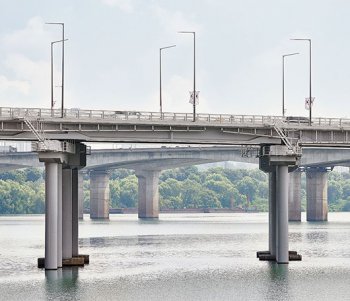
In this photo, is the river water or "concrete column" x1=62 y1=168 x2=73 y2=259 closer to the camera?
the river water

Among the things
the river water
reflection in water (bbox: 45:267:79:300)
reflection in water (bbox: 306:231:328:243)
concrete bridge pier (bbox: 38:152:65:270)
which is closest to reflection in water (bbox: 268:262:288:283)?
the river water

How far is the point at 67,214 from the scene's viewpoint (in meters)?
105

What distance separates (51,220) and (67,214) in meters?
7.28

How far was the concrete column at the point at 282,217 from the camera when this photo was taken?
104m

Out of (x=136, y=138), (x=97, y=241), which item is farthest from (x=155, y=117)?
(x=97, y=241)

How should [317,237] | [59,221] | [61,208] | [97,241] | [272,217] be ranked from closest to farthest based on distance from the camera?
[59,221] < [61,208] < [272,217] < [97,241] < [317,237]

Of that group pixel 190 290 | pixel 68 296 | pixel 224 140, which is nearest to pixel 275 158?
pixel 224 140

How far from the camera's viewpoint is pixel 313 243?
488 feet

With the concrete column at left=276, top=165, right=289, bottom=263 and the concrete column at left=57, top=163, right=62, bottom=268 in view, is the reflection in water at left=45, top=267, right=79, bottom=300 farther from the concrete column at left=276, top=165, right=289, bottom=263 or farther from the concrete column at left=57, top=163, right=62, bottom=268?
the concrete column at left=276, top=165, right=289, bottom=263

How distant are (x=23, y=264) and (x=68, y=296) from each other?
2796cm

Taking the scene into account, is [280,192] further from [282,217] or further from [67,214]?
[67,214]

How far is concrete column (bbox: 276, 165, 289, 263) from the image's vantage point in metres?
104

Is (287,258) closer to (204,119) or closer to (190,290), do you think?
(204,119)

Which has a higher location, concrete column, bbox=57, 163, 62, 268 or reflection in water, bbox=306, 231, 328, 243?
concrete column, bbox=57, 163, 62, 268
